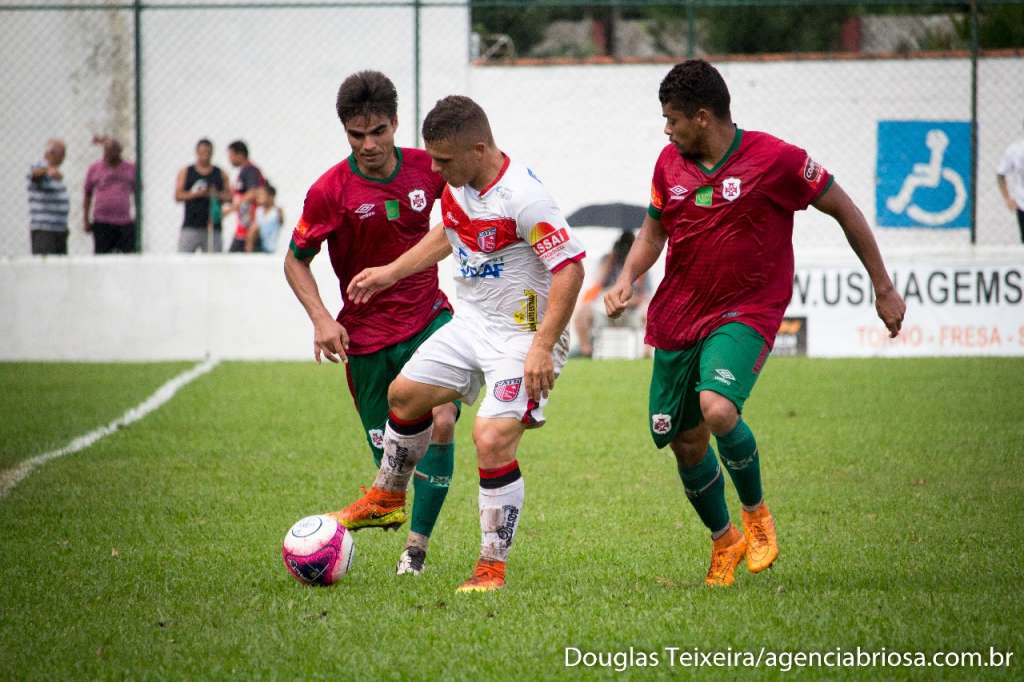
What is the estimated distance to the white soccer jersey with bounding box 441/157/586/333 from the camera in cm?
556

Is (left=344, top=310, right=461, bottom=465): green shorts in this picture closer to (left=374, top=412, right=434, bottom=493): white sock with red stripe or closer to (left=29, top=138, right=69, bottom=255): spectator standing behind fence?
(left=374, top=412, right=434, bottom=493): white sock with red stripe

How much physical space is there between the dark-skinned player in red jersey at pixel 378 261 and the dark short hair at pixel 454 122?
696mm

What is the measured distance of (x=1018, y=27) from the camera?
2794 centimetres

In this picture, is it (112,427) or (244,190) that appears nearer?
(112,427)

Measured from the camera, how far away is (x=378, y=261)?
21.5ft

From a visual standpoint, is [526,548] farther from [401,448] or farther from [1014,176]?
[1014,176]

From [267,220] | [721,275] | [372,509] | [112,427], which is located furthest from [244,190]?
[721,275]

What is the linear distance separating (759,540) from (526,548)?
4.06 feet

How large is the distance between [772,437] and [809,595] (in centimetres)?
474

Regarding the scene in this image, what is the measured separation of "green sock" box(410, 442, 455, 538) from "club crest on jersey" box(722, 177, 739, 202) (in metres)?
1.67

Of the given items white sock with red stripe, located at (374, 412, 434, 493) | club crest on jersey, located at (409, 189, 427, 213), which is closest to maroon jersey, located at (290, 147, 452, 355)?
club crest on jersey, located at (409, 189, 427, 213)

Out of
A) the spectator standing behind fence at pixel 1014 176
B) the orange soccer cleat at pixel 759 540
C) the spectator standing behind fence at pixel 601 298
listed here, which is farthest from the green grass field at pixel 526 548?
the spectator standing behind fence at pixel 1014 176

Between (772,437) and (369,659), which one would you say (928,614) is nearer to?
(369,659)

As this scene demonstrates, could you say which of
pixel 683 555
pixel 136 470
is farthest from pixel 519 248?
pixel 136 470
